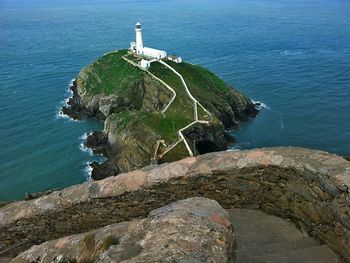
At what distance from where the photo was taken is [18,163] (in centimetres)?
5262

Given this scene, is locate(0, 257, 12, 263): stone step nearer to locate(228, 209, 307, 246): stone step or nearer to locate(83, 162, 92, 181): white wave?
locate(228, 209, 307, 246): stone step

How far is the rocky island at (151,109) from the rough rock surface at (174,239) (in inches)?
1557

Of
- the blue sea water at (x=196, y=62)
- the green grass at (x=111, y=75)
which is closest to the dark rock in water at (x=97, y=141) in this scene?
the blue sea water at (x=196, y=62)

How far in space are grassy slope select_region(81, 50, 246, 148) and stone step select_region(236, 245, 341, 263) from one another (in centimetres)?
4181

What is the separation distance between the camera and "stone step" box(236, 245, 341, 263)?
927 cm

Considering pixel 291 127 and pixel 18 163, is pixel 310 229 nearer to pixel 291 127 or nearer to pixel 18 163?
pixel 18 163

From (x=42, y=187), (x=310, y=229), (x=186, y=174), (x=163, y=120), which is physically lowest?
(x=42, y=187)

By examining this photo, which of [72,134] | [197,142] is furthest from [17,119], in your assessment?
[197,142]

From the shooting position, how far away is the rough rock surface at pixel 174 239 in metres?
6.52

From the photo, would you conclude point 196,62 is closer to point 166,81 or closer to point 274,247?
point 166,81

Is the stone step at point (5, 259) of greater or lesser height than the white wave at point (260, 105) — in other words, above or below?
above

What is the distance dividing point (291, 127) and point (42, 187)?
3434cm

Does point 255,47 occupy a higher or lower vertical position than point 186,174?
lower

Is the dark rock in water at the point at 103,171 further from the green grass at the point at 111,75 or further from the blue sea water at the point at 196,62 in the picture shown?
the green grass at the point at 111,75
